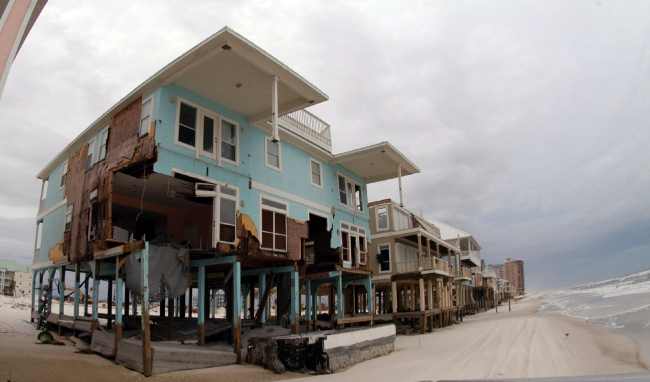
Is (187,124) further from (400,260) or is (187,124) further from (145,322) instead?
(400,260)

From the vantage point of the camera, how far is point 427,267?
32.9 m

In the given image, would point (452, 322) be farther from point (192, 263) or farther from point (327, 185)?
point (192, 263)

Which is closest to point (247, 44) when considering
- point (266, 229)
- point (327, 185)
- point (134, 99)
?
point (134, 99)

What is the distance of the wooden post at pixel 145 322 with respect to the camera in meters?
12.7

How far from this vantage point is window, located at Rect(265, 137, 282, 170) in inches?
753

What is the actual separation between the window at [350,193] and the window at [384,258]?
908cm

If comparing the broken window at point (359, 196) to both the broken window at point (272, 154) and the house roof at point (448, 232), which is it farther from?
the house roof at point (448, 232)

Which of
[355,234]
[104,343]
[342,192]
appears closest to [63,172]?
[104,343]

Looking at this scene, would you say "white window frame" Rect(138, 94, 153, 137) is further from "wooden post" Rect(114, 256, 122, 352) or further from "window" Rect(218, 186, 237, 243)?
"wooden post" Rect(114, 256, 122, 352)

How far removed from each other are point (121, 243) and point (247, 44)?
7.93 m

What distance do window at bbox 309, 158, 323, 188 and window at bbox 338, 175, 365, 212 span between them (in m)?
2.20

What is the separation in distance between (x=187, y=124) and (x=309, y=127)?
8.15m

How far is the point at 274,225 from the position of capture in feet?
61.3

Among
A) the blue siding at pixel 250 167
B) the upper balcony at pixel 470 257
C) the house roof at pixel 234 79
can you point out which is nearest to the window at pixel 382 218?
the blue siding at pixel 250 167
